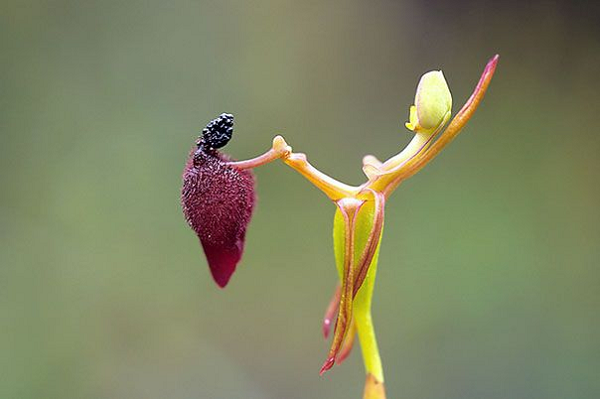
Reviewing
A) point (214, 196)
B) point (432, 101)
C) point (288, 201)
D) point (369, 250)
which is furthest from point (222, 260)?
point (288, 201)

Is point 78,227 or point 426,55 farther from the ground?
point 426,55

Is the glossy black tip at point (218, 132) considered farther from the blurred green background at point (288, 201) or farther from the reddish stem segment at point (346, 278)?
the blurred green background at point (288, 201)

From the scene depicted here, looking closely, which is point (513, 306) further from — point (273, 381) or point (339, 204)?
point (339, 204)

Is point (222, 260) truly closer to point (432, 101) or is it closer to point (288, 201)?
point (432, 101)

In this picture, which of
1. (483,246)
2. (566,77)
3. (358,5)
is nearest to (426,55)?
(358,5)

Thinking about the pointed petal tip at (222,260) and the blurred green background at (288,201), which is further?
the blurred green background at (288,201)

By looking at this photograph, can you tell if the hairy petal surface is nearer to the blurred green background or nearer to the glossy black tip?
the glossy black tip

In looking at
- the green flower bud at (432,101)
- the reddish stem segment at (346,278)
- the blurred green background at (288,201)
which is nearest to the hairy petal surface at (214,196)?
the reddish stem segment at (346,278)
